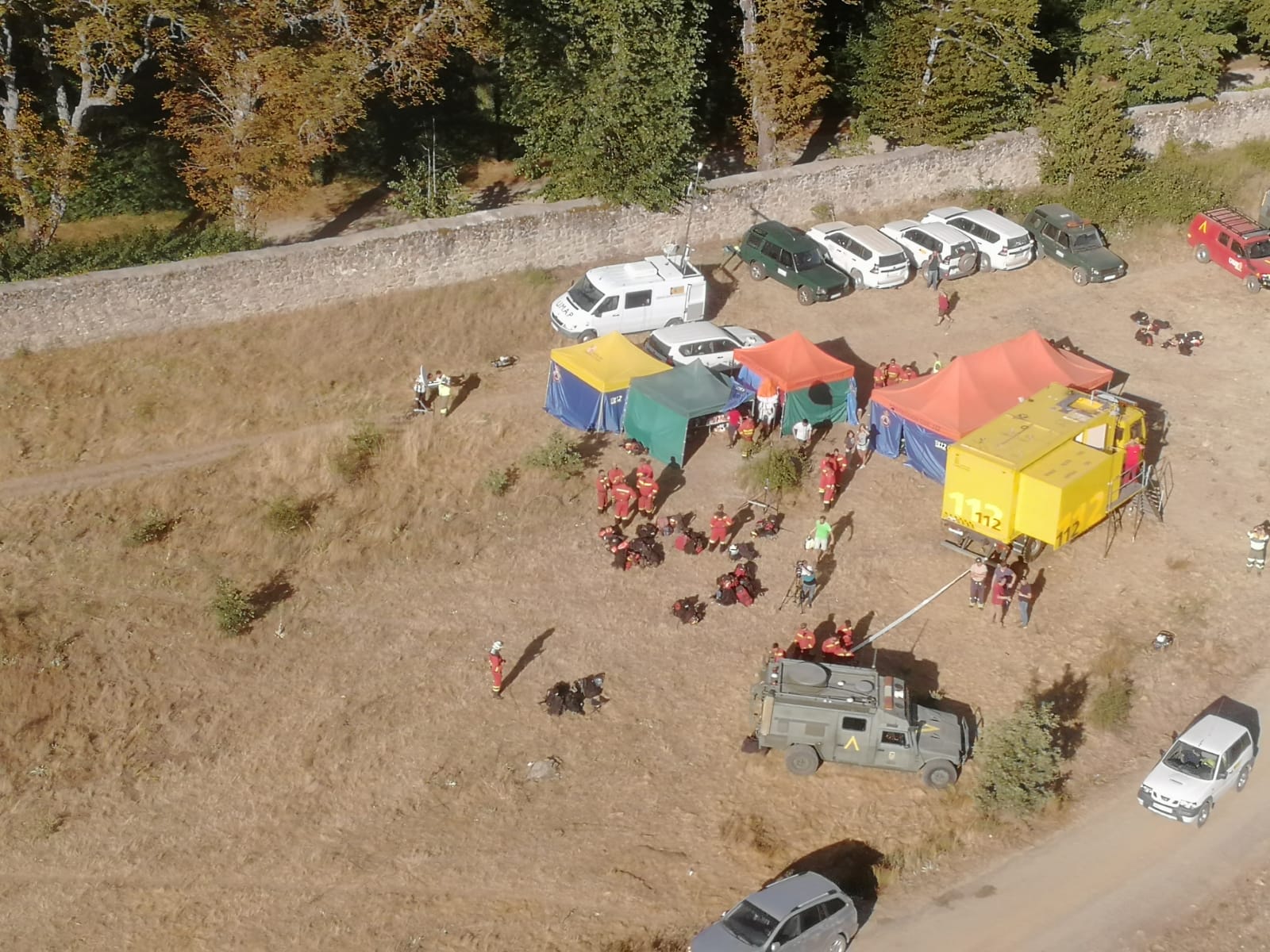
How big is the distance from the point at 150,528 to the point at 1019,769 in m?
17.1

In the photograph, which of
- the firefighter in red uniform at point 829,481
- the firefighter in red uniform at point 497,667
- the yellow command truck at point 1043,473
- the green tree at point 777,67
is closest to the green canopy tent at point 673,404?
the firefighter in red uniform at point 829,481

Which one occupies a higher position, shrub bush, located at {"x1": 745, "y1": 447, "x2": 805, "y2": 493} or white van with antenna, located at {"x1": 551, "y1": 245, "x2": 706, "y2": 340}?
white van with antenna, located at {"x1": 551, "y1": 245, "x2": 706, "y2": 340}

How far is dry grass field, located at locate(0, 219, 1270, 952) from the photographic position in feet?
68.2

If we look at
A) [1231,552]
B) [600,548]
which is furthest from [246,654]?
[1231,552]

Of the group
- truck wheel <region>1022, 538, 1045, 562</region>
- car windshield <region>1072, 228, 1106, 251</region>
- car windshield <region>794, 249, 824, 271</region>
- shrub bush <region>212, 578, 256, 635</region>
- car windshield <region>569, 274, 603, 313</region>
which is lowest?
shrub bush <region>212, 578, 256, 635</region>

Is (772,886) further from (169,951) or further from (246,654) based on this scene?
(246,654)

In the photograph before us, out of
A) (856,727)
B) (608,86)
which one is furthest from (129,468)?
(856,727)

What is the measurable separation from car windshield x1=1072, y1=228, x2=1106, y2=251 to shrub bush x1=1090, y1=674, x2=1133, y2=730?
16254mm

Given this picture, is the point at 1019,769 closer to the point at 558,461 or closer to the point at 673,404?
the point at 673,404

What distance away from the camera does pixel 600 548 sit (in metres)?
26.8

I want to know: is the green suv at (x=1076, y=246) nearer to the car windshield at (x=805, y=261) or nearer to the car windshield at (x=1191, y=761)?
the car windshield at (x=805, y=261)

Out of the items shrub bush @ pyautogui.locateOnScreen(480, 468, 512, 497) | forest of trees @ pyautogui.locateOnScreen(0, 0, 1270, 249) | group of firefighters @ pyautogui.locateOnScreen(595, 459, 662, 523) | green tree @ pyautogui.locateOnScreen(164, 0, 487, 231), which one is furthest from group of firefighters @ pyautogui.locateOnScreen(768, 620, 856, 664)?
green tree @ pyautogui.locateOnScreen(164, 0, 487, 231)

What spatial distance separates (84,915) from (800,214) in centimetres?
2542

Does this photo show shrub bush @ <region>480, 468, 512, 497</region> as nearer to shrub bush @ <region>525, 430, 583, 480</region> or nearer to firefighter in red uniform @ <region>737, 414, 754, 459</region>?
shrub bush @ <region>525, 430, 583, 480</region>
